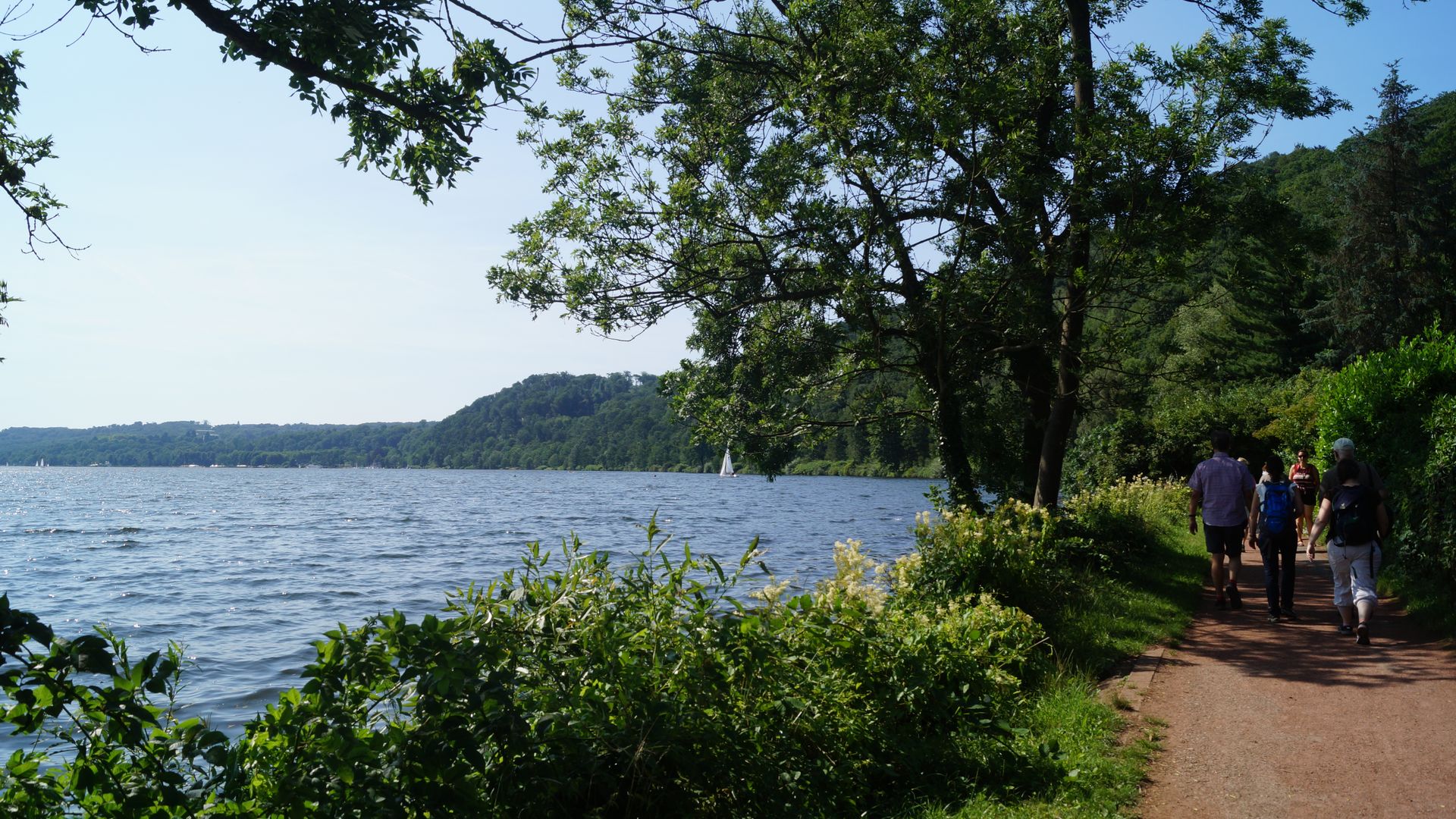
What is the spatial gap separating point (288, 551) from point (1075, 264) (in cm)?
2387

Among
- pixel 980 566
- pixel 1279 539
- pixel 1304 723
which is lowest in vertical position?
pixel 1304 723

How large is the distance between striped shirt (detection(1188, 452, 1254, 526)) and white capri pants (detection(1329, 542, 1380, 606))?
155 centimetres

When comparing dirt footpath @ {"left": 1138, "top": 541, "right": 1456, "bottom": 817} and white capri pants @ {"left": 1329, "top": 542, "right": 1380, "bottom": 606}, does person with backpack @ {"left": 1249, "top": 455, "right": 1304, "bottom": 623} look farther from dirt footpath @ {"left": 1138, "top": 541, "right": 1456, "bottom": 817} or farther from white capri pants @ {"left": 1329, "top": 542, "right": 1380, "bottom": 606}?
white capri pants @ {"left": 1329, "top": 542, "right": 1380, "bottom": 606}

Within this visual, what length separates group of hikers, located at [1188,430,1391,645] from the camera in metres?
8.34

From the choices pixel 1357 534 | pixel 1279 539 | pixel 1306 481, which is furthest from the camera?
pixel 1306 481

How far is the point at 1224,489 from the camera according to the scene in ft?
33.3

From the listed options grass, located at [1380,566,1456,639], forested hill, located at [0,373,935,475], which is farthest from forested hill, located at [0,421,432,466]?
grass, located at [1380,566,1456,639]

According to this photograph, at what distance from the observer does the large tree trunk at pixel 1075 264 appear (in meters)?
11.1

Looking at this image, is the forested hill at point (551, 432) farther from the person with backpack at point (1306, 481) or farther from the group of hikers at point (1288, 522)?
the group of hikers at point (1288, 522)

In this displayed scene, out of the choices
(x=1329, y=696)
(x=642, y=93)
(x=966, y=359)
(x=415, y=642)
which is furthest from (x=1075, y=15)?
(x=415, y=642)

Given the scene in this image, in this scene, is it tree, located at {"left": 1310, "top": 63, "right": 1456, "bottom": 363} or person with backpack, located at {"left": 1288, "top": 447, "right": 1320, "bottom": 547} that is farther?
tree, located at {"left": 1310, "top": 63, "right": 1456, "bottom": 363}

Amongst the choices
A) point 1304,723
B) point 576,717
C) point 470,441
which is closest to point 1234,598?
point 1304,723

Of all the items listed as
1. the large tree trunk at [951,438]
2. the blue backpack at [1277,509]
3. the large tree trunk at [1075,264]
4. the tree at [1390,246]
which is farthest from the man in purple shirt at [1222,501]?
the tree at [1390,246]

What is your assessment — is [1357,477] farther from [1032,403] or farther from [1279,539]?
[1032,403]
